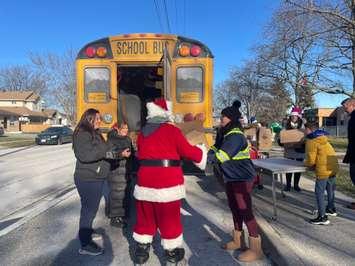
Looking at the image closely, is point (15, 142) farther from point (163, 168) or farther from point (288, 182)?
point (163, 168)

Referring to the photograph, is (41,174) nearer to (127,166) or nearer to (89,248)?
(127,166)

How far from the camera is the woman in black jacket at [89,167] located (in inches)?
208

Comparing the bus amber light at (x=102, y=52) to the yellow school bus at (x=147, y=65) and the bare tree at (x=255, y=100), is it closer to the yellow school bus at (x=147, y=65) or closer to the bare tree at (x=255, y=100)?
the yellow school bus at (x=147, y=65)

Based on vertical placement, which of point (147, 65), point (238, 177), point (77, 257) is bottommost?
point (77, 257)

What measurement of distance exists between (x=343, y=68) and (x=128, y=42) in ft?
48.8

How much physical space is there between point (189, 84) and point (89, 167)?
3.89m

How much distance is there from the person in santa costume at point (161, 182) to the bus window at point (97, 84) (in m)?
4.29

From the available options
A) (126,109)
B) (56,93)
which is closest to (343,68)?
(126,109)

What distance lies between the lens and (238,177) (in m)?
5.38

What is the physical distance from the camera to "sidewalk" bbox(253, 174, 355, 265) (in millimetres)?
5055

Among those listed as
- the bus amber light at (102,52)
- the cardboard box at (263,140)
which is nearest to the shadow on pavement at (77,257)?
the bus amber light at (102,52)

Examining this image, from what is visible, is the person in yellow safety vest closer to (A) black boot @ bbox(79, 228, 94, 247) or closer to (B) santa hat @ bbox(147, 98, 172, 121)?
(B) santa hat @ bbox(147, 98, 172, 121)

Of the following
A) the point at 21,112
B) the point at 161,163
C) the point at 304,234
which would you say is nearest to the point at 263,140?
the point at 304,234

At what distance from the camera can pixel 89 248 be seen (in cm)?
544
